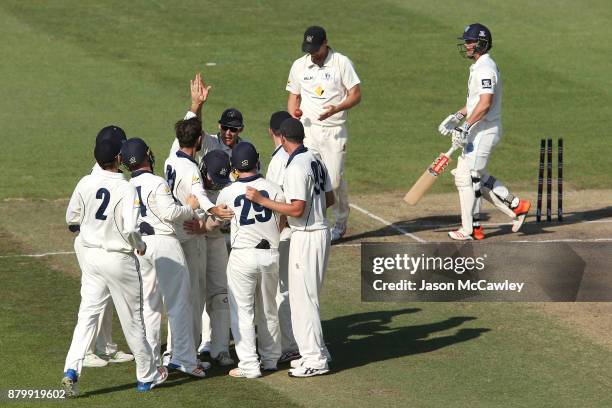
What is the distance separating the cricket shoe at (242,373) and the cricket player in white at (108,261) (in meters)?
0.83

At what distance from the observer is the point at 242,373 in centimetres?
1196

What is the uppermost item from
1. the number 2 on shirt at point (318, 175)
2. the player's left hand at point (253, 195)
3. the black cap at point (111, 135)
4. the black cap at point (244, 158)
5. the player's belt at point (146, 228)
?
the black cap at point (111, 135)

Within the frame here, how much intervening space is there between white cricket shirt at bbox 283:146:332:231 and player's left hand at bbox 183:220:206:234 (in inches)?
33.4

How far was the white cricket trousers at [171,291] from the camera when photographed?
11906mm

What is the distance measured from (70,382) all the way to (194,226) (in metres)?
1.91

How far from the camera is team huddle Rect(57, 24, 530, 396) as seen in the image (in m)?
11.4

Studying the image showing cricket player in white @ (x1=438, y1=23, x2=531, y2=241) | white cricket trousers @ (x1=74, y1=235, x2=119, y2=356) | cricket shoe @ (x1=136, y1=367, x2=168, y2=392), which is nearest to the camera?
cricket shoe @ (x1=136, y1=367, x2=168, y2=392)

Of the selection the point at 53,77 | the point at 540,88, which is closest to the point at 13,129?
the point at 53,77

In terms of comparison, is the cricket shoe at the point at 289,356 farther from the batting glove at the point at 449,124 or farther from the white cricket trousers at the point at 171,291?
the batting glove at the point at 449,124

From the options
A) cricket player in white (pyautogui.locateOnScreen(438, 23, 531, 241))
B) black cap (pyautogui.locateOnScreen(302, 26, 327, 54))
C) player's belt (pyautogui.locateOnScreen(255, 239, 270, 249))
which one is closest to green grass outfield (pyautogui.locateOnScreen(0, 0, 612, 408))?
player's belt (pyautogui.locateOnScreen(255, 239, 270, 249))

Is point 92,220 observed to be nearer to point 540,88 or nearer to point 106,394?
point 106,394

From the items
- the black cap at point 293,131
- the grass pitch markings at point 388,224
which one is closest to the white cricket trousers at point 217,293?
the black cap at point 293,131

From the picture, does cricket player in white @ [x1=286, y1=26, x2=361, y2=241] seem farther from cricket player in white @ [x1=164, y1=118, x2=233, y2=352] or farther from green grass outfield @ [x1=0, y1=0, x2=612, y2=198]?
cricket player in white @ [x1=164, y1=118, x2=233, y2=352]

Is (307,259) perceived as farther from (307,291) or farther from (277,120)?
(277,120)
